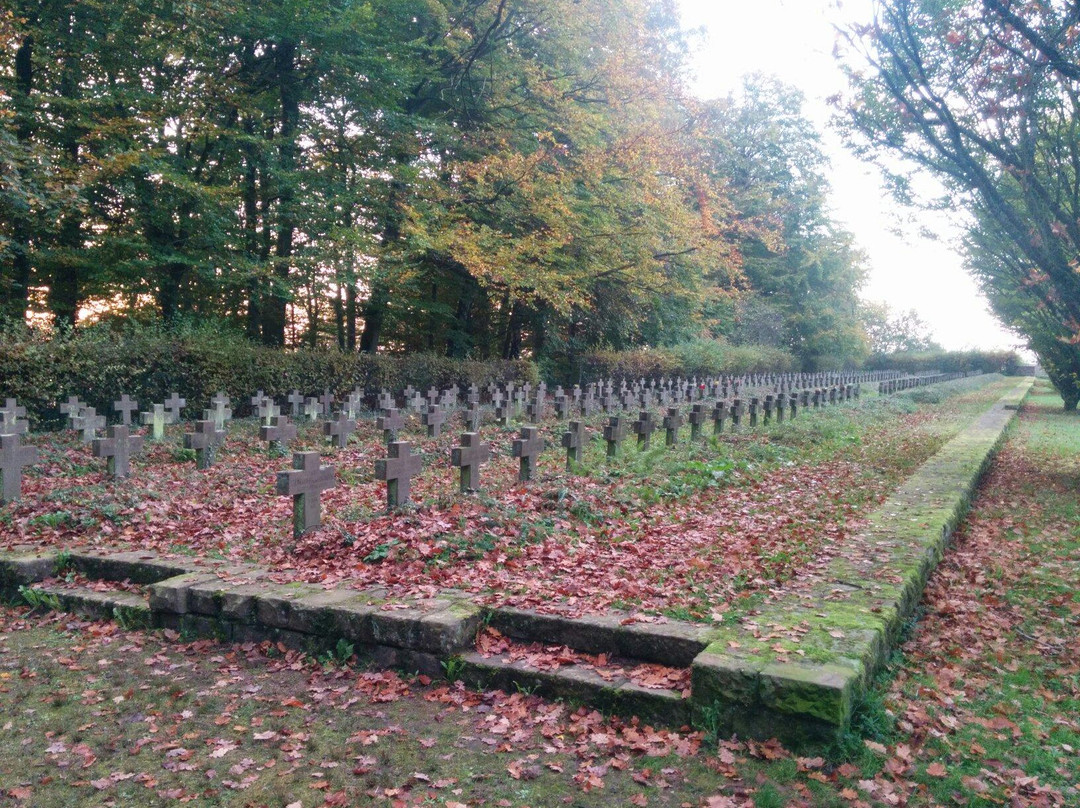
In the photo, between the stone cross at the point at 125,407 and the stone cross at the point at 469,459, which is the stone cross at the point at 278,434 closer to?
the stone cross at the point at 125,407

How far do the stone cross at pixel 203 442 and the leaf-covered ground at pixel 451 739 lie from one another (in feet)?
16.5

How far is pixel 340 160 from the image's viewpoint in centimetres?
1856

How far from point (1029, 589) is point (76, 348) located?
13952mm

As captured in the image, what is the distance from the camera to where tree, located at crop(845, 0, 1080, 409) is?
26.6 feet

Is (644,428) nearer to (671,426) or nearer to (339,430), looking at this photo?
(671,426)

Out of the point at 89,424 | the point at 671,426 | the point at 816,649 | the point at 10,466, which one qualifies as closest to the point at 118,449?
the point at 10,466

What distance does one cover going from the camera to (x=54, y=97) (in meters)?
15.3

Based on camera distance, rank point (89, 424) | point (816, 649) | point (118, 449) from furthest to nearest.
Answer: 1. point (89, 424)
2. point (118, 449)
3. point (816, 649)

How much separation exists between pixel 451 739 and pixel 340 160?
1746 centimetres

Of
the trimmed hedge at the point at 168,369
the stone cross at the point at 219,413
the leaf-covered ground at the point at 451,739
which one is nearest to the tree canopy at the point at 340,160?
the trimmed hedge at the point at 168,369

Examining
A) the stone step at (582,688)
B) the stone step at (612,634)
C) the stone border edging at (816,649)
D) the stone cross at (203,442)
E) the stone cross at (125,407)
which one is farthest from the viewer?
the stone cross at (125,407)

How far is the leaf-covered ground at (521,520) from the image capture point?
516cm

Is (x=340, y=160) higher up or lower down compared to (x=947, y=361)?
higher up

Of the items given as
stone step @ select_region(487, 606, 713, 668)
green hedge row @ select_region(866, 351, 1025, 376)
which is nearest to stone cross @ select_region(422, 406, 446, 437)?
stone step @ select_region(487, 606, 713, 668)
